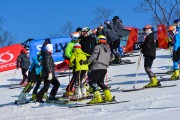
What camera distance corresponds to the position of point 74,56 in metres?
10.9

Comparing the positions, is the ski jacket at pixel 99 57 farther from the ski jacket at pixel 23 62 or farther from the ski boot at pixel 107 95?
the ski jacket at pixel 23 62

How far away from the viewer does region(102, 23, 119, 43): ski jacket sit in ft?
64.1

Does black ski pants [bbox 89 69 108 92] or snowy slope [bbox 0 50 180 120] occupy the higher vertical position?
black ski pants [bbox 89 69 108 92]

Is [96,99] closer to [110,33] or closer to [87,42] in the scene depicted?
[87,42]

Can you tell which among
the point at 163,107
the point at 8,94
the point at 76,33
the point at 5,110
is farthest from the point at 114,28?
the point at 163,107

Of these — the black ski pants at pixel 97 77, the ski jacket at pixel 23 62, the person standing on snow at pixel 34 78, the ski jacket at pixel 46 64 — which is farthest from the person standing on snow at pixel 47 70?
the ski jacket at pixel 23 62

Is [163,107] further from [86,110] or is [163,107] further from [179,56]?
[179,56]

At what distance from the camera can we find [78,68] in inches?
430

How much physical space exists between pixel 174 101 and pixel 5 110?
4.60 meters

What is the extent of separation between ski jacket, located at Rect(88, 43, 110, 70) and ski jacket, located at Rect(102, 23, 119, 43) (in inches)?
362

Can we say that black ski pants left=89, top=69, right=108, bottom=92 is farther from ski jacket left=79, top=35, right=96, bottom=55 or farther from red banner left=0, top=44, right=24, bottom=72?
red banner left=0, top=44, right=24, bottom=72

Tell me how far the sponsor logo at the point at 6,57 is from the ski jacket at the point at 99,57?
14.6 metres

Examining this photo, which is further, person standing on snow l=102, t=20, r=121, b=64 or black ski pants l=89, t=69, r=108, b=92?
person standing on snow l=102, t=20, r=121, b=64

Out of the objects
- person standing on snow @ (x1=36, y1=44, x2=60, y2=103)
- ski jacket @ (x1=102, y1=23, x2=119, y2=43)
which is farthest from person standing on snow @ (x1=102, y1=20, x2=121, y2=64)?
person standing on snow @ (x1=36, y1=44, x2=60, y2=103)
